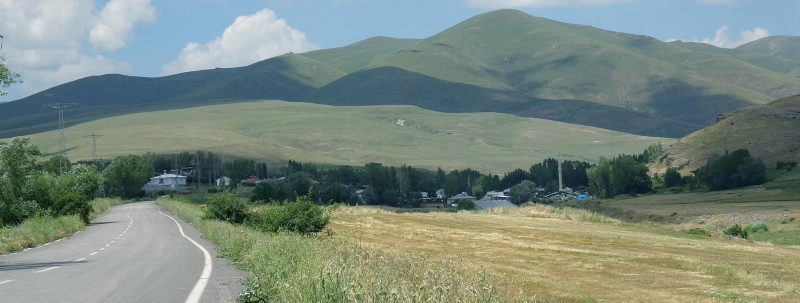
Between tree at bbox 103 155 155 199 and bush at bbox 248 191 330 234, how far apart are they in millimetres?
112083

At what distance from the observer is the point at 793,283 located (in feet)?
73.2

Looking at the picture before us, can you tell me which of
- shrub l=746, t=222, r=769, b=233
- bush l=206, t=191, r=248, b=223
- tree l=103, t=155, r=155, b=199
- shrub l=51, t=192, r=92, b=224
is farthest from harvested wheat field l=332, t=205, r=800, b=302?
tree l=103, t=155, r=155, b=199

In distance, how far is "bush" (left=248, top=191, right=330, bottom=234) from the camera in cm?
3222

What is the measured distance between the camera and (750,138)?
12706 cm

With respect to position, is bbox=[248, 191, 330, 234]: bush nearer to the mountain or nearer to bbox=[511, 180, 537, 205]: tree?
the mountain

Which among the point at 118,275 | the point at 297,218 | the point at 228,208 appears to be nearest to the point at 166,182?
the point at 228,208

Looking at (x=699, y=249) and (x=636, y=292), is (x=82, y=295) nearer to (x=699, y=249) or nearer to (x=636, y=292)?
(x=636, y=292)

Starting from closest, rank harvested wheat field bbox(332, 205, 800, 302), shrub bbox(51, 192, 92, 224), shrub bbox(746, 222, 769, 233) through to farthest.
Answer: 1. harvested wheat field bbox(332, 205, 800, 302)
2. shrub bbox(51, 192, 92, 224)
3. shrub bbox(746, 222, 769, 233)

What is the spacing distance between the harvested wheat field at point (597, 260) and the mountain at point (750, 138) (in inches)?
3118

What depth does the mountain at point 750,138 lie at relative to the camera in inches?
4761

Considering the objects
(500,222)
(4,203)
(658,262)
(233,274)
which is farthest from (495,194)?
(233,274)

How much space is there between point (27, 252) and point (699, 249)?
27.6 metres

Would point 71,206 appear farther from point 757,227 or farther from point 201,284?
point 757,227

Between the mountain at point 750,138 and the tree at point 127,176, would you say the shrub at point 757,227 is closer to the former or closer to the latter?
the mountain at point 750,138
